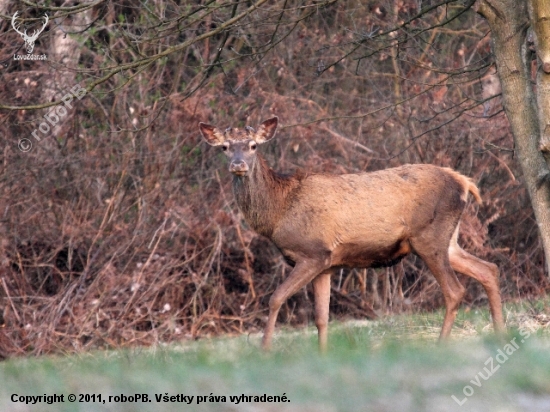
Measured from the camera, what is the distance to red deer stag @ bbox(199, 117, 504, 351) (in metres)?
8.91

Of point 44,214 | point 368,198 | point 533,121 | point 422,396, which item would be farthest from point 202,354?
point 44,214

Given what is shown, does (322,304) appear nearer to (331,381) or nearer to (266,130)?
(266,130)

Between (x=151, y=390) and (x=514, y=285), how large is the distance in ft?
34.1

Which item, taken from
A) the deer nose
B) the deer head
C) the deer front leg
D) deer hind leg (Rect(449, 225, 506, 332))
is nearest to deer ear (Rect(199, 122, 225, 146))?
the deer head

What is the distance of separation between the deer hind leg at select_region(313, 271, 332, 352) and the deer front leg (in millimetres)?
347

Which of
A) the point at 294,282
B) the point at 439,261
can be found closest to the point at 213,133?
the point at 294,282

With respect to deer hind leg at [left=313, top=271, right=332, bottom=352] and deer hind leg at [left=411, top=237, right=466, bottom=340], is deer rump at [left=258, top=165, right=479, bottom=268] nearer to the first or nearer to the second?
deer hind leg at [left=411, top=237, right=466, bottom=340]

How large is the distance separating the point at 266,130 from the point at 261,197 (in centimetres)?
85

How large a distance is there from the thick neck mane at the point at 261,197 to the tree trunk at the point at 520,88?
2.25 meters

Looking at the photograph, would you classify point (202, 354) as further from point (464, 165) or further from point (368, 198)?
point (464, 165)

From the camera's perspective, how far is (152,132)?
14.3 m

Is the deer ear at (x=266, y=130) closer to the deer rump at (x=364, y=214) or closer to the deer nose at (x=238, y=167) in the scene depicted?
the deer rump at (x=364, y=214)

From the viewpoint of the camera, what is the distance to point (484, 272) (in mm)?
9328

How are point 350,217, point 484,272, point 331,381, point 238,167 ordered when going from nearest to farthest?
point 331,381, point 238,167, point 350,217, point 484,272
